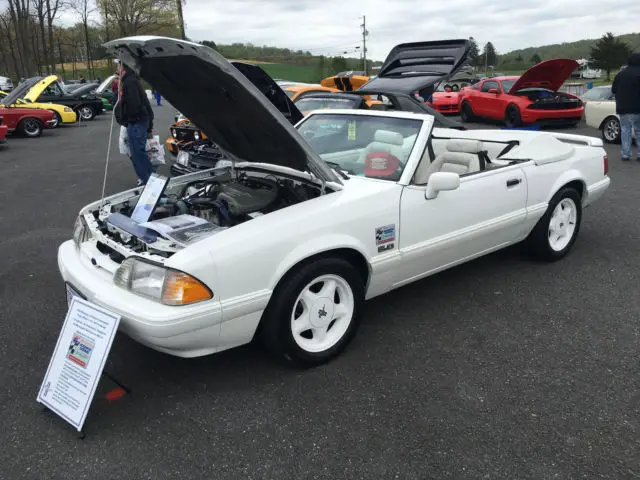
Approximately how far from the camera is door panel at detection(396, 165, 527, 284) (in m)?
3.36

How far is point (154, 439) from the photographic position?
2.48 m

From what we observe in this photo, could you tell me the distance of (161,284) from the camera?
2.54 meters

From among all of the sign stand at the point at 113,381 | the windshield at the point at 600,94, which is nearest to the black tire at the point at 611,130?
the windshield at the point at 600,94

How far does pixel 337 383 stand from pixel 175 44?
1.97 metres

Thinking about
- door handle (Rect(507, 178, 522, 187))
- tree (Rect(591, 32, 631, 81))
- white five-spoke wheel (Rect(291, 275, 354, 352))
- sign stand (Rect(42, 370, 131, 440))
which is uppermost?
tree (Rect(591, 32, 631, 81))

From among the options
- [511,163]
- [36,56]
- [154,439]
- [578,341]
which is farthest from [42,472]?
[36,56]

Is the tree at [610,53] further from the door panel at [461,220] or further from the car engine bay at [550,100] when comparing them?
the door panel at [461,220]

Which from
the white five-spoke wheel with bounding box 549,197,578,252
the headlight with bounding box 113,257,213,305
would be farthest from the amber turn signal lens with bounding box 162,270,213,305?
the white five-spoke wheel with bounding box 549,197,578,252

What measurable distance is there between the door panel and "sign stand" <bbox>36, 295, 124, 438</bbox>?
179 centimetres

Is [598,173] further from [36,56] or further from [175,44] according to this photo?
[36,56]

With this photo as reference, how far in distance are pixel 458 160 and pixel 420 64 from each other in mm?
2506

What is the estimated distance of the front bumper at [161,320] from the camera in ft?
8.17

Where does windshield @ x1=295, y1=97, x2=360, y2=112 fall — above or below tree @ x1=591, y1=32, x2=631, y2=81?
below

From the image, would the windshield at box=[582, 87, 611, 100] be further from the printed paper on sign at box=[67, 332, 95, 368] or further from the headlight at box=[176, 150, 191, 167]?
the printed paper on sign at box=[67, 332, 95, 368]
